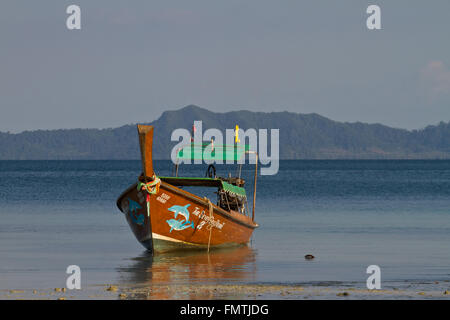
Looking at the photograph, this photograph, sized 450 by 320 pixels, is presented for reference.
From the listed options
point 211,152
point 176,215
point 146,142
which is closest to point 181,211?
point 176,215

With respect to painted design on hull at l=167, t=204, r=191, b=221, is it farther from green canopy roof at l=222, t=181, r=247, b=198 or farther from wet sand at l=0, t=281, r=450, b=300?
wet sand at l=0, t=281, r=450, b=300

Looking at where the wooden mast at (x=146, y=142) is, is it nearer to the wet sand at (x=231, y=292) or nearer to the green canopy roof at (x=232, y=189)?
the wet sand at (x=231, y=292)

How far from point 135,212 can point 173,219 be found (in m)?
1.31

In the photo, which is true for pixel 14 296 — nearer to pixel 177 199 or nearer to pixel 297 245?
pixel 177 199

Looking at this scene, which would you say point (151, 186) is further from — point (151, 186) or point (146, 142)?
point (146, 142)

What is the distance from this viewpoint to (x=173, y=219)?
26.0 m

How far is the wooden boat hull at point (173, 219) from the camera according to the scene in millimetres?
25562

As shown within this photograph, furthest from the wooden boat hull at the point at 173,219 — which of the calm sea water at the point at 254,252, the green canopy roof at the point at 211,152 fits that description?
the green canopy roof at the point at 211,152

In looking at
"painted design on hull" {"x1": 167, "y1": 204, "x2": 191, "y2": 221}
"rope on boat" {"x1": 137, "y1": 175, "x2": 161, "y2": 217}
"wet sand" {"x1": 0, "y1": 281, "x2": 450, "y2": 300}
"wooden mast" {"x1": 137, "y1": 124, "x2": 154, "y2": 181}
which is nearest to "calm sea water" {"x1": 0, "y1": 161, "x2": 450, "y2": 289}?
"wet sand" {"x1": 0, "y1": 281, "x2": 450, "y2": 300}

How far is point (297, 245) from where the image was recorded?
99.8 feet
